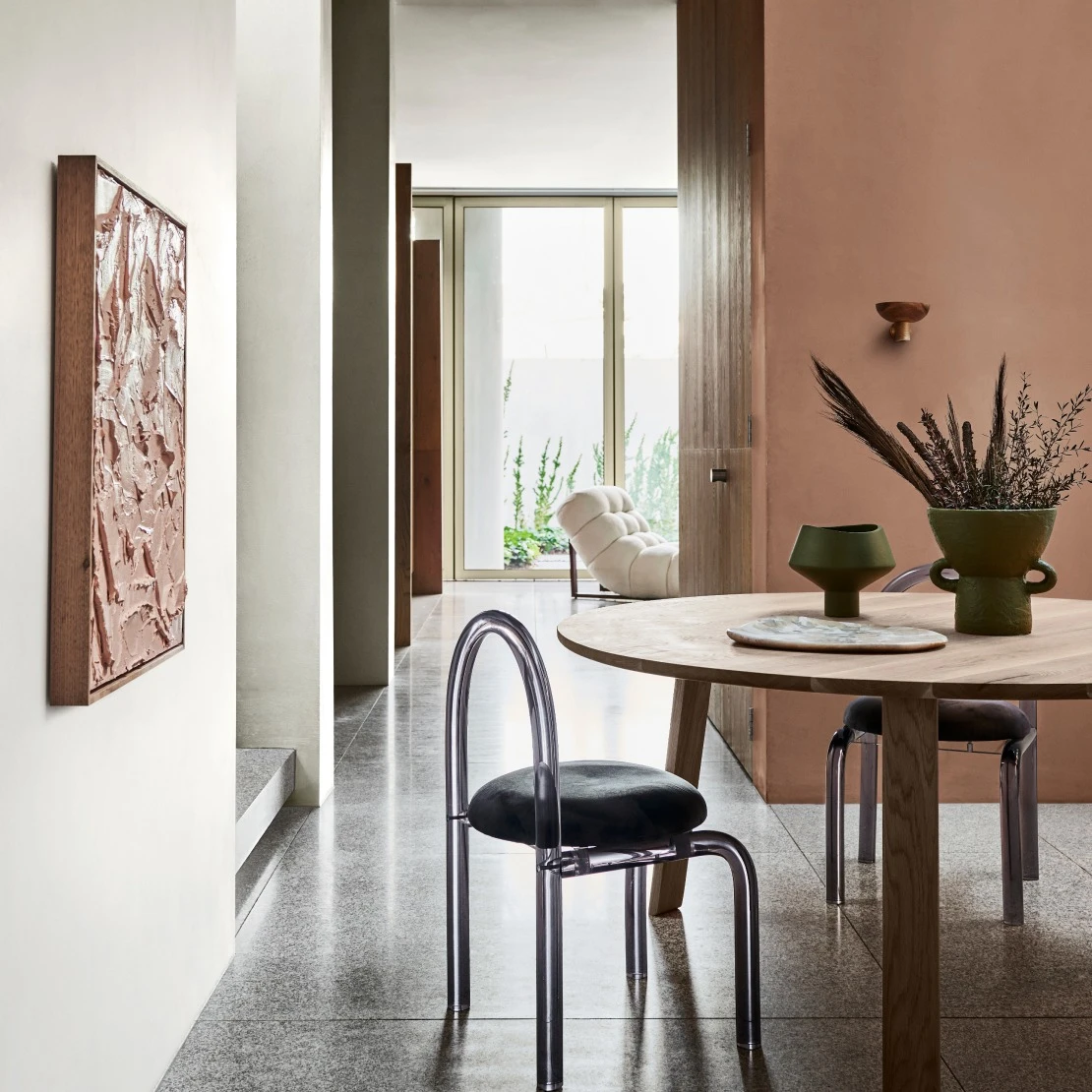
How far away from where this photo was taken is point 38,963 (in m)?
1.41

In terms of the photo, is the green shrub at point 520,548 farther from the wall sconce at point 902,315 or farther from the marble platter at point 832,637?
the marble platter at point 832,637

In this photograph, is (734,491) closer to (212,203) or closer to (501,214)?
(212,203)

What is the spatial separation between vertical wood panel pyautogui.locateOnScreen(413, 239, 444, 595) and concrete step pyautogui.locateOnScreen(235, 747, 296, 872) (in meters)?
5.28

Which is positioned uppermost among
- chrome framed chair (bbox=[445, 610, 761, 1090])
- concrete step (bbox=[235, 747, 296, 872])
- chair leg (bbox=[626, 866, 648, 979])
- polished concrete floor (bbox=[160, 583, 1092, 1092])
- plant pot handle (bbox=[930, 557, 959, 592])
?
plant pot handle (bbox=[930, 557, 959, 592])

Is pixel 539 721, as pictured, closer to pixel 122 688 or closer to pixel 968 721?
pixel 122 688

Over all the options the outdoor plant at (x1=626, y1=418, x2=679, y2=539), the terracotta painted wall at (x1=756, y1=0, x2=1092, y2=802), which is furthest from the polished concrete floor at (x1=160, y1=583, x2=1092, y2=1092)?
the outdoor plant at (x1=626, y1=418, x2=679, y2=539)

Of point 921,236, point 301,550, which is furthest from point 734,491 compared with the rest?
point 301,550

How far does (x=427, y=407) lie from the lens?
858cm

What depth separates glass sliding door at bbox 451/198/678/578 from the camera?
10.1 meters

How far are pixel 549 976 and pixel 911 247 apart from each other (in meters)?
2.66

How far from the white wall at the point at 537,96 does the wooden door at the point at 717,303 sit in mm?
1082

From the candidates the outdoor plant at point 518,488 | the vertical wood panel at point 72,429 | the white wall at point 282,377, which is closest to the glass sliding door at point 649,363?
the outdoor plant at point 518,488

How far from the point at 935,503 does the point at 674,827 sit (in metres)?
0.71

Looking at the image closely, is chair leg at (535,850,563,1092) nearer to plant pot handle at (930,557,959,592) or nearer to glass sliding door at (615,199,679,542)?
plant pot handle at (930,557,959,592)
